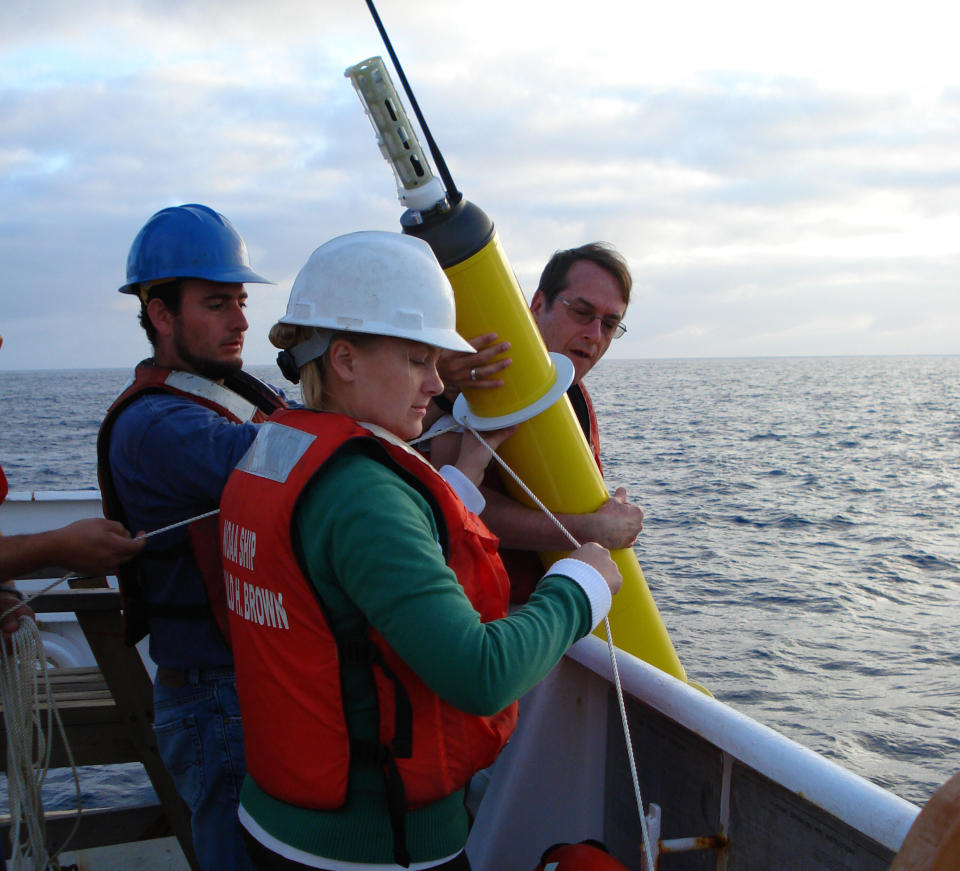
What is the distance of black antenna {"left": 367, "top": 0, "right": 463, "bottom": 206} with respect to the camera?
2447 millimetres

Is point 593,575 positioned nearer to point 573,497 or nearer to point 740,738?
point 740,738

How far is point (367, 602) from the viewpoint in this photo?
4.68 feet

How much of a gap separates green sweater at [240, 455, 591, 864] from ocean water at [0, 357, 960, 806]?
651cm

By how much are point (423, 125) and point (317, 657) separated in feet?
5.14

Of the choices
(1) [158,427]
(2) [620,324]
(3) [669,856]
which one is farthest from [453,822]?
(2) [620,324]

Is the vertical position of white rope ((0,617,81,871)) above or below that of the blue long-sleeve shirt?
below

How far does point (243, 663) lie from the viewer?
67.6 inches

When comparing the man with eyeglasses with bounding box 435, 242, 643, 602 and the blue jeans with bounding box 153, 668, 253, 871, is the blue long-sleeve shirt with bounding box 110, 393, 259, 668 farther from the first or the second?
the man with eyeglasses with bounding box 435, 242, 643, 602

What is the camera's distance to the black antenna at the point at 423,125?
2447 millimetres

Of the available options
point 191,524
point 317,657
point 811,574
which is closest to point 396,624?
point 317,657

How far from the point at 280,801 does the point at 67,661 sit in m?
5.65

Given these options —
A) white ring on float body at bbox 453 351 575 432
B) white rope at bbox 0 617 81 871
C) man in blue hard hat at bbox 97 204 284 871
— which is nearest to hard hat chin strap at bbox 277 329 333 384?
man in blue hard hat at bbox 97 204 284 871

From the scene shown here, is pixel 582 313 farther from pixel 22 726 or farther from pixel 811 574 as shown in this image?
pixel 811 574

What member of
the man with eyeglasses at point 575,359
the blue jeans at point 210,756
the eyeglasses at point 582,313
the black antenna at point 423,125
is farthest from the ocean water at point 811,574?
the black antenna at point 423,125
